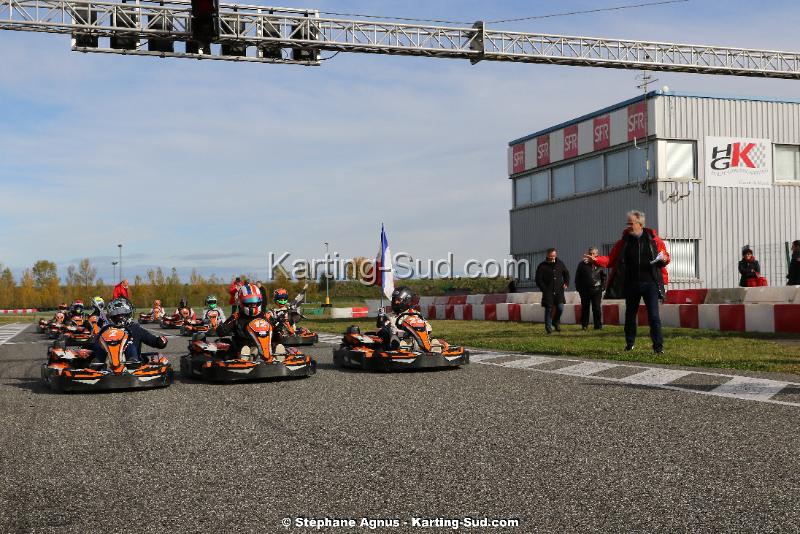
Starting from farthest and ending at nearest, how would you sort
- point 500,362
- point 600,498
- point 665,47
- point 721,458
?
point 665,47 → point 500,362 → point 721,458 → point 600,498

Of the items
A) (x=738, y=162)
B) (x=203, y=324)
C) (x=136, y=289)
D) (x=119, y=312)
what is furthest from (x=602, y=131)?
(x=136, y=289)

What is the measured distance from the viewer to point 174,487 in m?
4.68

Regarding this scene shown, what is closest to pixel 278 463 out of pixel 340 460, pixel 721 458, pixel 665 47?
pixel 340 460

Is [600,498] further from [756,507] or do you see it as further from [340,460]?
[340,460]

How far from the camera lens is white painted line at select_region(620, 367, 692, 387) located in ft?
28.9

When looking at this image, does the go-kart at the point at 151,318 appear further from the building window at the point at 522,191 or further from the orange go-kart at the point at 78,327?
the building window at the point at 522,191

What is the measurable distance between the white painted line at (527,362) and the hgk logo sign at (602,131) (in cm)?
2088

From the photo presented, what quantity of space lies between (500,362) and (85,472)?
7.70m

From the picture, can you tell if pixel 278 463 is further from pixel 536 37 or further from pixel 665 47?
pixel 665 47

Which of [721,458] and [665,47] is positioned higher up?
[665,47]

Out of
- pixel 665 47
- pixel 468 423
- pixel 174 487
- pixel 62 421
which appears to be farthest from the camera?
pixel 665 47

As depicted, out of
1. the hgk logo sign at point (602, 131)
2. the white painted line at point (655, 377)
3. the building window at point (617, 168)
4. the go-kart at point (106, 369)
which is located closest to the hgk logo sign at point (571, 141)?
the hgk logo sign at point (602, 131)

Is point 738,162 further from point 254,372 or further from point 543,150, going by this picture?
point 254,372

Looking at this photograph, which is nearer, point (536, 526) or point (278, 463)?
point (536, 526)
